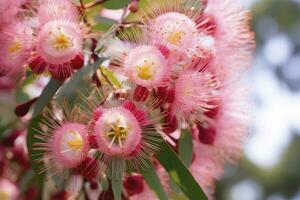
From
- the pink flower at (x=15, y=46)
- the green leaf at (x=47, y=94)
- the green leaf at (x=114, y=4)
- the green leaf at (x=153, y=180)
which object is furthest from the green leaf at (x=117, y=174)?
the green leaf at (x=114, y=4)

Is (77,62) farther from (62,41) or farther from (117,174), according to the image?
(117,174)

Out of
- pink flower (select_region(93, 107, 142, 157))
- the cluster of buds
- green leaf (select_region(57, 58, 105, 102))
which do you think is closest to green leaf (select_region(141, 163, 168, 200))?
the cluster of buds

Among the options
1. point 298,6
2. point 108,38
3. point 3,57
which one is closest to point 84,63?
point 108,38

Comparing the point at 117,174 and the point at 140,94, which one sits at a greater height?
the point at 140,94

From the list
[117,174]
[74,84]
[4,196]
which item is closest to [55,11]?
[74,84]

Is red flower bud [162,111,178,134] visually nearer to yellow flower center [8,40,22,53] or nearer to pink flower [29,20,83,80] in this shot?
pink flower [29,20,83,80]

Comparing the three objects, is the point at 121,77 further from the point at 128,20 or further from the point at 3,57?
the point at 3,57
